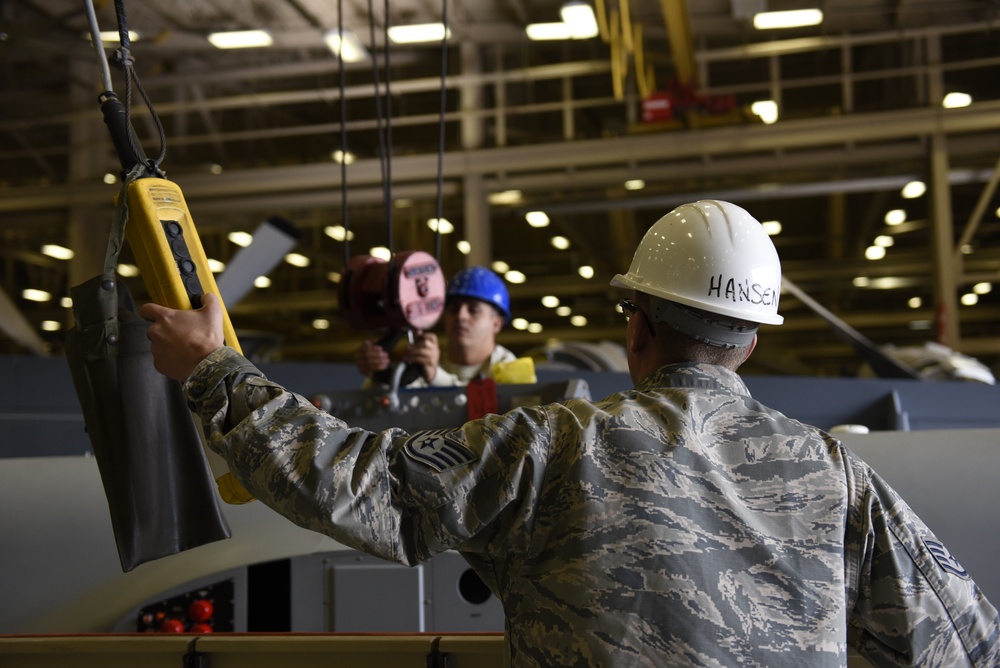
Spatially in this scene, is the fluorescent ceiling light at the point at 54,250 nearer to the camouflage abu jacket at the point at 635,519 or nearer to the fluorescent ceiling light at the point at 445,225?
the fluorescent ceiling light at the point at 445,225

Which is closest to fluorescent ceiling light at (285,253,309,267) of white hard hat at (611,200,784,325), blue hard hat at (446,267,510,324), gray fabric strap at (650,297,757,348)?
blue hard hat at (446,267,510,324)

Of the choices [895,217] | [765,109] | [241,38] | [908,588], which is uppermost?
[241,38]

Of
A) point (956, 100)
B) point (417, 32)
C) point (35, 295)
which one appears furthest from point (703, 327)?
point (35, 295)

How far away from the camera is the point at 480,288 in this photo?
14.8 feet

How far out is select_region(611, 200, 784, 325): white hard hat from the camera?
1.60 metres

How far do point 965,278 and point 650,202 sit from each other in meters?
3.50

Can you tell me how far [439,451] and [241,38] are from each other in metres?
Result: 10.4

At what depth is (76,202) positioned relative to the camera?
12016 millimetres

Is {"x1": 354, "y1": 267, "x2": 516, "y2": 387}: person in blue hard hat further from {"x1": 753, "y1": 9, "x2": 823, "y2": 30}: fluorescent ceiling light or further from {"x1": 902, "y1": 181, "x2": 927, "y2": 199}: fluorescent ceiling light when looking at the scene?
{"x1": 902, "y1": 181, "x2": 927, "y2": 199}: fluorescent ceiling light

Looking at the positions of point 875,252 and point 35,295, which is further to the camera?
point 35,295

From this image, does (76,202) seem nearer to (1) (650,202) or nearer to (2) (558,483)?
(1) (650,202)

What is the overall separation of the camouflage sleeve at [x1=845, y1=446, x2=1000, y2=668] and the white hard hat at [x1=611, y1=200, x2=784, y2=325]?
12.6 inches

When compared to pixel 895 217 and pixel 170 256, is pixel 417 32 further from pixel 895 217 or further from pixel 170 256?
pixel 170 256

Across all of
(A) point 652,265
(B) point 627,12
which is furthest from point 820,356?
(A) point 652,265
